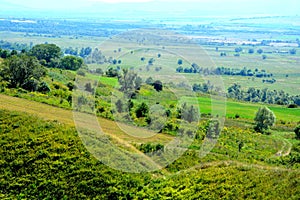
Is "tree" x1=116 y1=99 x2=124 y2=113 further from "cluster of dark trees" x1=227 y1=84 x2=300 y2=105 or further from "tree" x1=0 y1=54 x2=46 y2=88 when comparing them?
"cluster of dark trees" x1=227 y1=84 x2=300 y2=105

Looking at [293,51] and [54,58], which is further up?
[54,58]

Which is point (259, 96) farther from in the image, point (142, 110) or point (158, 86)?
point (142, 110)

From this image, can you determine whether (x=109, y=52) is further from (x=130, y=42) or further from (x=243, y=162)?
(x=243, y=162)

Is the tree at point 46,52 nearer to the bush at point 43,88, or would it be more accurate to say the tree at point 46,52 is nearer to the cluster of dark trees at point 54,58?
the cluster of dark trees at point 54,58

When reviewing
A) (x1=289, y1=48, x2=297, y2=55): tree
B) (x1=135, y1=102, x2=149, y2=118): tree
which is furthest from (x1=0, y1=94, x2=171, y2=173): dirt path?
(x1=289, y1=48, x2=297, y2=55): tree

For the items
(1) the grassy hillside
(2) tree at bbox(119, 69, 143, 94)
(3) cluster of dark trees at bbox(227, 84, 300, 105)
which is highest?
(2) tree at bbox(119, 69, 143, 94)

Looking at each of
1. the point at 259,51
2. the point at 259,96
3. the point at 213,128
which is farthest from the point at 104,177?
the point at 259,51

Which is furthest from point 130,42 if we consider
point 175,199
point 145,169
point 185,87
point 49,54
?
point 49,54
